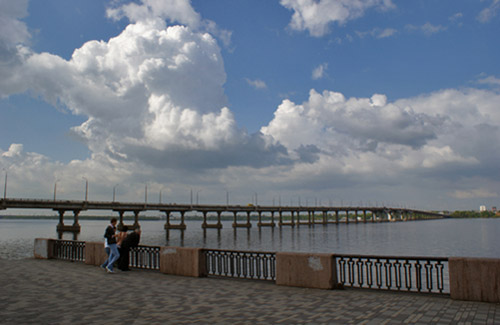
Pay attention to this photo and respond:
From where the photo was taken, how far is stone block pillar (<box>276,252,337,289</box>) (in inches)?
475

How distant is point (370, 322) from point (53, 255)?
61.6ft

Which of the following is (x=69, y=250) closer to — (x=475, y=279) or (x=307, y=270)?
(x=307, y=270)

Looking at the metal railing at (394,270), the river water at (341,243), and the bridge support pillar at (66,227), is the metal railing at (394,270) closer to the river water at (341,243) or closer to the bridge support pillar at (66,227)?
the river water at (341,243)

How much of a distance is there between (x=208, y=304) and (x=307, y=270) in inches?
152

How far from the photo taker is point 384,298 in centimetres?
1073

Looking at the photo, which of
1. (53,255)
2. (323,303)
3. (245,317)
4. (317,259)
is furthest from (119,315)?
(53,255)

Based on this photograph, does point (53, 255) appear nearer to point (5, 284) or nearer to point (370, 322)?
point (5, 284)

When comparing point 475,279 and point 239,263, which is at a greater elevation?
point 475,279

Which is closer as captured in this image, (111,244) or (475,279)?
(475,279)

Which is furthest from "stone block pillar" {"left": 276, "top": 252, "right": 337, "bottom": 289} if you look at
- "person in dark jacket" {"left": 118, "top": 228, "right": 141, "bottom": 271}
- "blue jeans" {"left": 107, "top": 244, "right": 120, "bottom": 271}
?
"blue jeans" {"left": 107, "top": 244, "right": 120, "bottom": 271}

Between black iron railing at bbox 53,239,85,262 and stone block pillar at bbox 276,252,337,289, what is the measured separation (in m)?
11.9

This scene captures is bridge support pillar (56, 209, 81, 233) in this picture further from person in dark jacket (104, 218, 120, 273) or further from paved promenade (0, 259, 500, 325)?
paved promenade (0, 259, 500, 325)

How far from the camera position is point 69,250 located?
20.3 metres

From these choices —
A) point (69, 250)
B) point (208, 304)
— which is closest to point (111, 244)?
point (69, 250)
